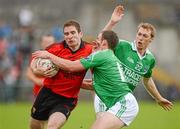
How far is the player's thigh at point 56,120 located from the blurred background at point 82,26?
12876 mm

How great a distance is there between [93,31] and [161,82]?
3125mm

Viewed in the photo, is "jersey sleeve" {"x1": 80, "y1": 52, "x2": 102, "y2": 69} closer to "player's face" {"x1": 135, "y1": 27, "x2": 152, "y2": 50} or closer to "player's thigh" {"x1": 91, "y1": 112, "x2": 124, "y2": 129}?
"player's thigh" {"x1": 91, "y1": 112, "x2": 124, "y2": 129}

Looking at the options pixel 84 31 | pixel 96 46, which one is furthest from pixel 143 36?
pixel 84 31

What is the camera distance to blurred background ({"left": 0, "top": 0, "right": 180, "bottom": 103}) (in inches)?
1066

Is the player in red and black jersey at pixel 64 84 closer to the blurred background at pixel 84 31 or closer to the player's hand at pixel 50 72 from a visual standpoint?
the player's hand at pixel 50 72

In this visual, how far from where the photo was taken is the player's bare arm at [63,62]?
42.0ft

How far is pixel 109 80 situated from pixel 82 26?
54.8 ft

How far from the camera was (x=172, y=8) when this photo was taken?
30359 mm

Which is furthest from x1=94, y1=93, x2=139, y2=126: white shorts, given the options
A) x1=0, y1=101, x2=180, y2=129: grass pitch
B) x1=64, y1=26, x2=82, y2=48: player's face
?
x1=0, y1=101, x2=180, y2=129: grass pitch

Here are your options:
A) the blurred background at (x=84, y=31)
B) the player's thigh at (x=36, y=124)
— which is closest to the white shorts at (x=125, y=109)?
the player's thigh at (x=36, y=124)

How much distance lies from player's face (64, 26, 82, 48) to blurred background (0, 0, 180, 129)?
10.3 m

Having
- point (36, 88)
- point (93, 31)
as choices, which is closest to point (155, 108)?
point (93, 31)

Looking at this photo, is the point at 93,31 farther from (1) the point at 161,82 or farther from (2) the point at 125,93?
(2) the point at 125,93

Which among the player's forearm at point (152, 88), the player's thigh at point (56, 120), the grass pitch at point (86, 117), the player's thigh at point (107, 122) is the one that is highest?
the player's thigh at point (107, 122)
